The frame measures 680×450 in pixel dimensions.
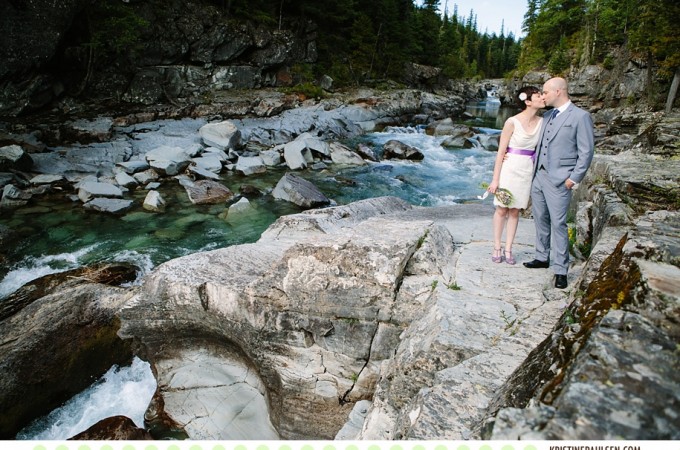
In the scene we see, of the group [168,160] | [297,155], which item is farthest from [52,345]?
[297,155]

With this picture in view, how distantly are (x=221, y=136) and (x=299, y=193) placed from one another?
25.9 feet

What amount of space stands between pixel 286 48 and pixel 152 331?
34425mm

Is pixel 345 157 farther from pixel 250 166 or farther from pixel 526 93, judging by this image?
pixel 526 93

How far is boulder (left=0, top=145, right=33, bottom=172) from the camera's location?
12599 millimetres

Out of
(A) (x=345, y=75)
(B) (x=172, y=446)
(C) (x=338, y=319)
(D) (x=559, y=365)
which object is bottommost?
(C) (x=338, y=319)

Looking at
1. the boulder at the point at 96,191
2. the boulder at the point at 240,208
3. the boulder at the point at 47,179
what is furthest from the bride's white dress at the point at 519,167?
the boulder at the point at 47,179

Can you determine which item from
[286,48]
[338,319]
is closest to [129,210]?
[338,319]

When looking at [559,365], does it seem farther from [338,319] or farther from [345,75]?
[345,75]

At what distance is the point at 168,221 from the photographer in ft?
35.6

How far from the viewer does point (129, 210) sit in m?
11.3

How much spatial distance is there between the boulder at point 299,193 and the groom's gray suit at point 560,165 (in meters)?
8.58

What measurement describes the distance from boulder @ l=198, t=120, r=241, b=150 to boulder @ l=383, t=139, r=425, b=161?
7.53 meters

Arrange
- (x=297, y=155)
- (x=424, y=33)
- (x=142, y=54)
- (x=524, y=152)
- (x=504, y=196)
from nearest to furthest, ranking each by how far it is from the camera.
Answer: (x=524, y=152), (x=504, y=196), (x=297, y=155), (x=142, y=54), (x=424, y=33)

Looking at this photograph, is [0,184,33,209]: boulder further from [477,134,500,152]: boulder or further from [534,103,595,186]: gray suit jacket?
[477,134,500,152]: boulder
